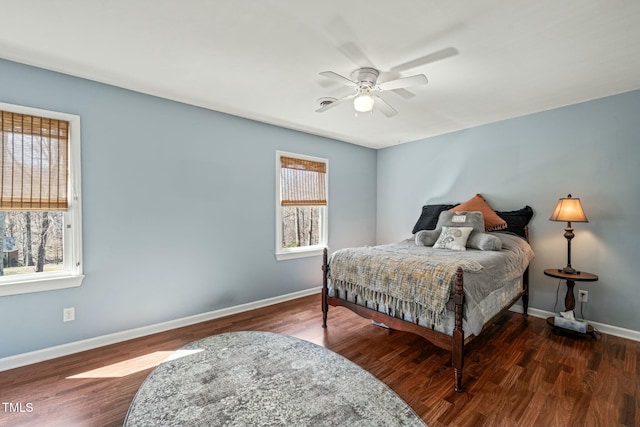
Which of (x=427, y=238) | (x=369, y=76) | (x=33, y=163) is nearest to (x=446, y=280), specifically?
(x=427, y=238)

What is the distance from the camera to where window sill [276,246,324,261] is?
13.2 ft

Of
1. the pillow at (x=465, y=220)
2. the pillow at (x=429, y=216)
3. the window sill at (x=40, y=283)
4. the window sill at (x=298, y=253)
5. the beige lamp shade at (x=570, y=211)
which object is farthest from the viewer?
the pillow at (x=429, y=216)

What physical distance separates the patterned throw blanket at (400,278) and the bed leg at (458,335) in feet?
0.23

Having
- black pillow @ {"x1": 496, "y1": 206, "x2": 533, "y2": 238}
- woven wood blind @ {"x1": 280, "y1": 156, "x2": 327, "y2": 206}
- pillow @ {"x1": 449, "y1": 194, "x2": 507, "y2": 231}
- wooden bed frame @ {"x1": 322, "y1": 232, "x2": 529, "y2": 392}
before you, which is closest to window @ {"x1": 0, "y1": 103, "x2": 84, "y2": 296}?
woven wood blind @ {"x1": 280, "y1": 156, "x2": 327, "y2": 206}

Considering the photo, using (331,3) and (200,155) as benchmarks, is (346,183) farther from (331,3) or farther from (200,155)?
(331,3)

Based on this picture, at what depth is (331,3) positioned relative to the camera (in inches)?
66.7

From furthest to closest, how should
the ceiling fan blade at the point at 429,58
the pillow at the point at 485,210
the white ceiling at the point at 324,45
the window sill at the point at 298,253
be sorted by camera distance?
1. the window sill at the point at 298,253
2. the pillow at the point at 485,210
3. the ceiling fan blade at the point at 429,58
4. the white ceiling at the point at 324,45

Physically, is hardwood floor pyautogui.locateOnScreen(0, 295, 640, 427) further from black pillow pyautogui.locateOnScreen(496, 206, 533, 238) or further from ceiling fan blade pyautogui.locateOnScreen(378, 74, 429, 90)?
Answer: ceiling fan blade pyautogui.locateOnScreen(378, 74, 429, 90)

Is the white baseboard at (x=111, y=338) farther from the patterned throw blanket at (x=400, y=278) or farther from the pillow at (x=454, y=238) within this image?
the pillow at (x=454, y=238)

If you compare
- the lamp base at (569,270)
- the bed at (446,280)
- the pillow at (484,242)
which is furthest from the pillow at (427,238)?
the lamp base at (569,270)

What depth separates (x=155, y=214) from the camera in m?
3.02

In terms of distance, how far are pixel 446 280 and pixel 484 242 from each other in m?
1.30

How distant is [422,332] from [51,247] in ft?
11.0

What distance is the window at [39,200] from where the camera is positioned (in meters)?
2.33
